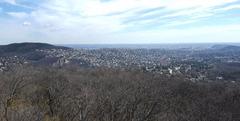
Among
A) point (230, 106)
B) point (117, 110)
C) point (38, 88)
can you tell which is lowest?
point (230, 106)

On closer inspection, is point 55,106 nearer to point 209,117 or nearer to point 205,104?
point 209,117

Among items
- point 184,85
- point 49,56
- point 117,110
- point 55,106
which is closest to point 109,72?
point 184,85

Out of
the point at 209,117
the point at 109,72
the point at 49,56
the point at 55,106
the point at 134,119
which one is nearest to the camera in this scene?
the point at 134,119

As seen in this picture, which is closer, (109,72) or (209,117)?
→ (209,117)

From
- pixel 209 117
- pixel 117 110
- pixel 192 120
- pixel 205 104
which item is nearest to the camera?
pixel 117 110

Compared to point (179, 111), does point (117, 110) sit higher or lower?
higher

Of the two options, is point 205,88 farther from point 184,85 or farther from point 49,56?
point 49,56

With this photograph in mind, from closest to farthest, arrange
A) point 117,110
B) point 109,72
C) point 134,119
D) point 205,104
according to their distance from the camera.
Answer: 1. point 134,119
2. point 117,110
3. point 205,104
4. point 109,72

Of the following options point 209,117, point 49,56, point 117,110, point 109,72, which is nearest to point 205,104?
point 209,117

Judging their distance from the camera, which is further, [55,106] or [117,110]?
[55,106]
